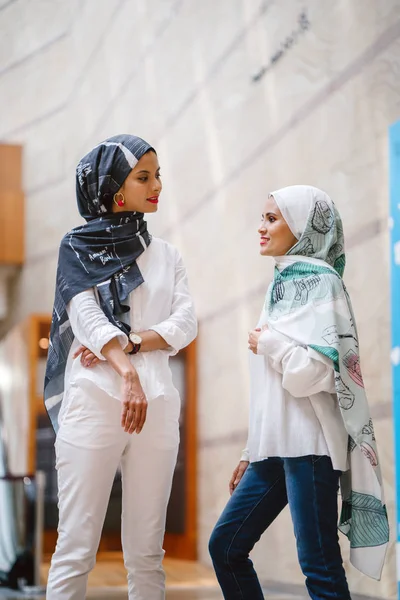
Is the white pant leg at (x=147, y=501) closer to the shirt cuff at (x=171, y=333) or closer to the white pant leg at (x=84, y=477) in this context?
the white pant leg at (x=84, y=477)

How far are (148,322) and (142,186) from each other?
1.23 feet

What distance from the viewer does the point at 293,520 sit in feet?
6.73

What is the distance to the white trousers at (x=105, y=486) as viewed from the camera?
2.04 m

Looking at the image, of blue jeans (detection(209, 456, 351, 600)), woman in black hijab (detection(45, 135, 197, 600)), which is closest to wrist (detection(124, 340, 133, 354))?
woman in black hijab (detection(45, 135, 197, 600))

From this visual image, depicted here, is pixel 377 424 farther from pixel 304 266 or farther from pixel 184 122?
pixel 184 122

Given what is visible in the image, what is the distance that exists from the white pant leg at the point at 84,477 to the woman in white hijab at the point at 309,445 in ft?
1.06

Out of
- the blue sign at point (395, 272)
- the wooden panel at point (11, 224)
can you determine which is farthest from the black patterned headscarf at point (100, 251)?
the wooden panel at point (11, 224)

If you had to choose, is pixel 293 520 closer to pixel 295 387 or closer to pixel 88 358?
pixel 295 387

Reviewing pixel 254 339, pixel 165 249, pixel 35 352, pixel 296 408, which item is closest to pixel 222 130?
pixel 35 352

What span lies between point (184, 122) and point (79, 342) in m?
3.77

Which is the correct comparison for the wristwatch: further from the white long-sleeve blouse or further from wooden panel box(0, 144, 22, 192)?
wooden panel box(0, 144, 22, 192)

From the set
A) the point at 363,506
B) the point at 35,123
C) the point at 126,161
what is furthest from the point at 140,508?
the point at 35,123

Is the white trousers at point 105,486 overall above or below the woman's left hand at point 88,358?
below

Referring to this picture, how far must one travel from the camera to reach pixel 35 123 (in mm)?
8039
